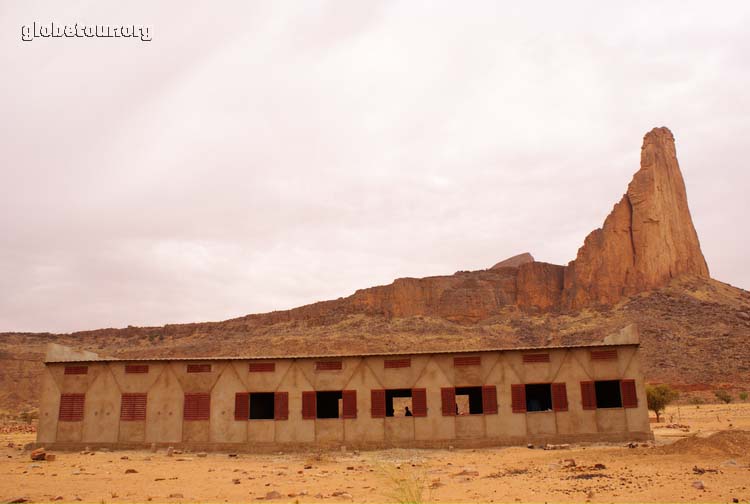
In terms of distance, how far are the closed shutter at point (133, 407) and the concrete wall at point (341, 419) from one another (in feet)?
0.68

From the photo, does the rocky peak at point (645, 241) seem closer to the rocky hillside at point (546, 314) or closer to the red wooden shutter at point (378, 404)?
the rocky hillside at point (546, 314)

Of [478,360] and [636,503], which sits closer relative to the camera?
[636,503]

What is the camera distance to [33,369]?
7512 centimetres

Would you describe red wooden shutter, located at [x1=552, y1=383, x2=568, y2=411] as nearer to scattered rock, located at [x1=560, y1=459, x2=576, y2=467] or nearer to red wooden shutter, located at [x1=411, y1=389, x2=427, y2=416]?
red wooden shutter, located at [x1=411, y1=389, x2=427, y2=416]

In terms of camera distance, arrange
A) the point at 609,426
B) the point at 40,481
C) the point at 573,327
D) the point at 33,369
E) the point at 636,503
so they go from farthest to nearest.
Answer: the point at 573,327, the point at 33,369, the point at 609,426, the point at 40,481, the point at 636,503

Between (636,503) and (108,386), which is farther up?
(108,386)

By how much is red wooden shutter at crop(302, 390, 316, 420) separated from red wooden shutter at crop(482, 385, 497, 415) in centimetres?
730

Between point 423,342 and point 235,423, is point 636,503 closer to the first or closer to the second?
point 235,423

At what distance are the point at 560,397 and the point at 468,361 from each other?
159 inches

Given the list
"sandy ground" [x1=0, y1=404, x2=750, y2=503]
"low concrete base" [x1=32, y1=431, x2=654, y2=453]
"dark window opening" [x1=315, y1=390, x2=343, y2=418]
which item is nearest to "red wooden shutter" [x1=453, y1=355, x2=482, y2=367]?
"low concrete base" [x1=32, y1=431, x2=654, y2=453]

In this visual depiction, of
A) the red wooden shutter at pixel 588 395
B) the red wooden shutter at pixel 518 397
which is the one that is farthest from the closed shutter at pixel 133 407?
the red wooden shutter at pixel 588 395

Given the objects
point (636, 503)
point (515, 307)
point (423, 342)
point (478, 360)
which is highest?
point (515, 307)

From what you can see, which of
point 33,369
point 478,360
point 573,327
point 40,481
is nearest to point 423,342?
point 573,327

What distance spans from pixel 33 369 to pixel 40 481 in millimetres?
65232
